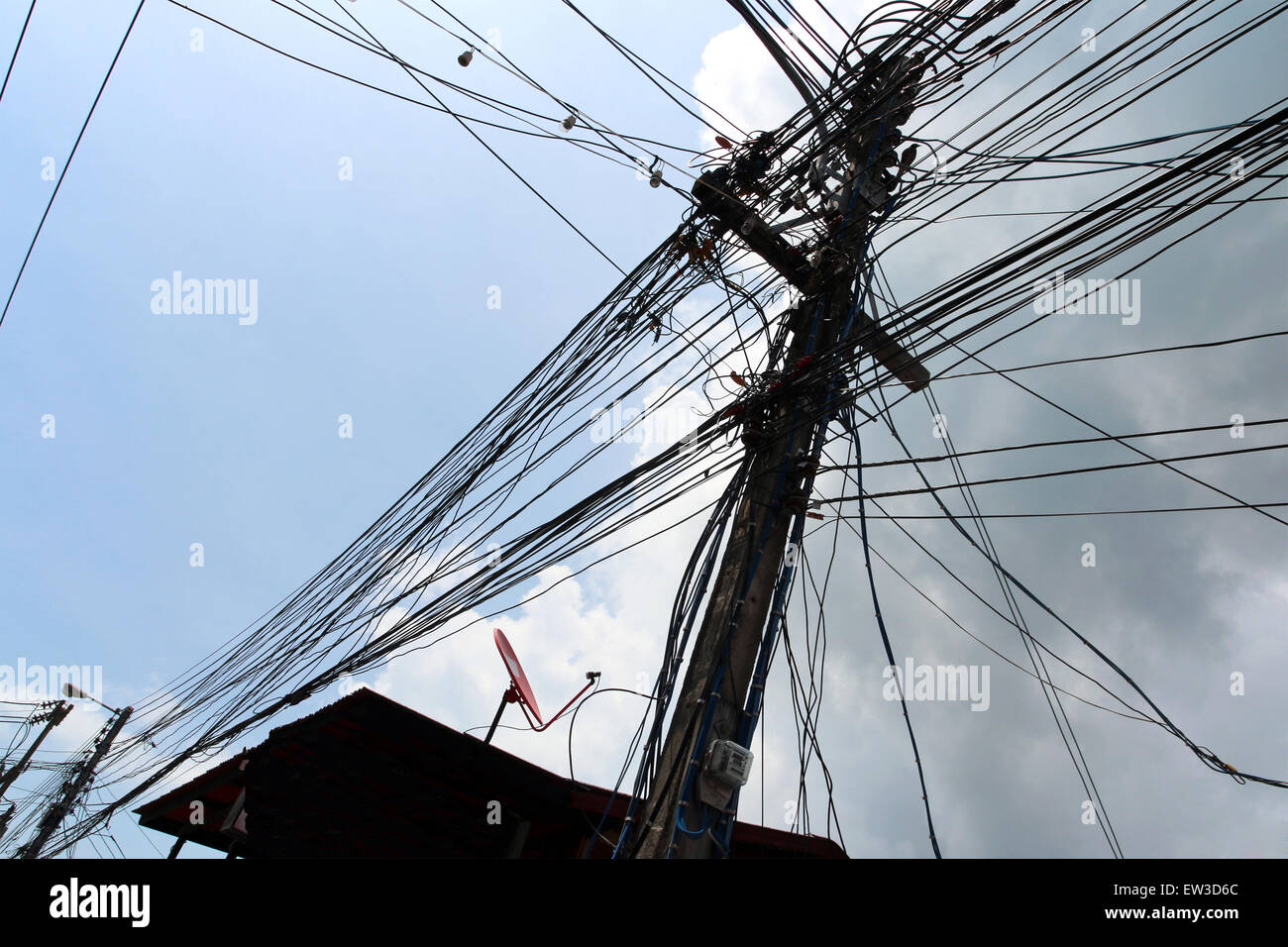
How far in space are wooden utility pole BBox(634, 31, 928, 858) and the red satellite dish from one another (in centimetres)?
233

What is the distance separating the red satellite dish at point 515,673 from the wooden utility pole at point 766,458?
233 cm

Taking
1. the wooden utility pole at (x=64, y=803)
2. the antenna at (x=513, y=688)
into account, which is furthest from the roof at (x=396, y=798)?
the wooden utility pole at (x=64, y=803)

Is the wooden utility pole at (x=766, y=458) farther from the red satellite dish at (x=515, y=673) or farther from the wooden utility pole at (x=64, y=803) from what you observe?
the wooden utility pole at (x=64, y=803)

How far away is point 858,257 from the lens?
4883 millimetres

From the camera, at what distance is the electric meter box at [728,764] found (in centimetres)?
357

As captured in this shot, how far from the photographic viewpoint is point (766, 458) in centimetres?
440

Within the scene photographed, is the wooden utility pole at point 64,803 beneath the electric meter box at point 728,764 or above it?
beneath

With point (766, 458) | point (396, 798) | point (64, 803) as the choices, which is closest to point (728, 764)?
point (766, 458)

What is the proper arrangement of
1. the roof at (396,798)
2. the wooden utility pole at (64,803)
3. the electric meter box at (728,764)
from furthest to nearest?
the wooden utility pole at (64,803) < the roof at (396,798) < the electric meter box at (728,764)

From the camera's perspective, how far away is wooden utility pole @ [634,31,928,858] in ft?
11.8

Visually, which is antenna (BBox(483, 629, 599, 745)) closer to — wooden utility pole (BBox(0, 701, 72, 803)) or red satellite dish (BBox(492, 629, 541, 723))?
red satellite dish (BBox(492, 629, 541, 723))
